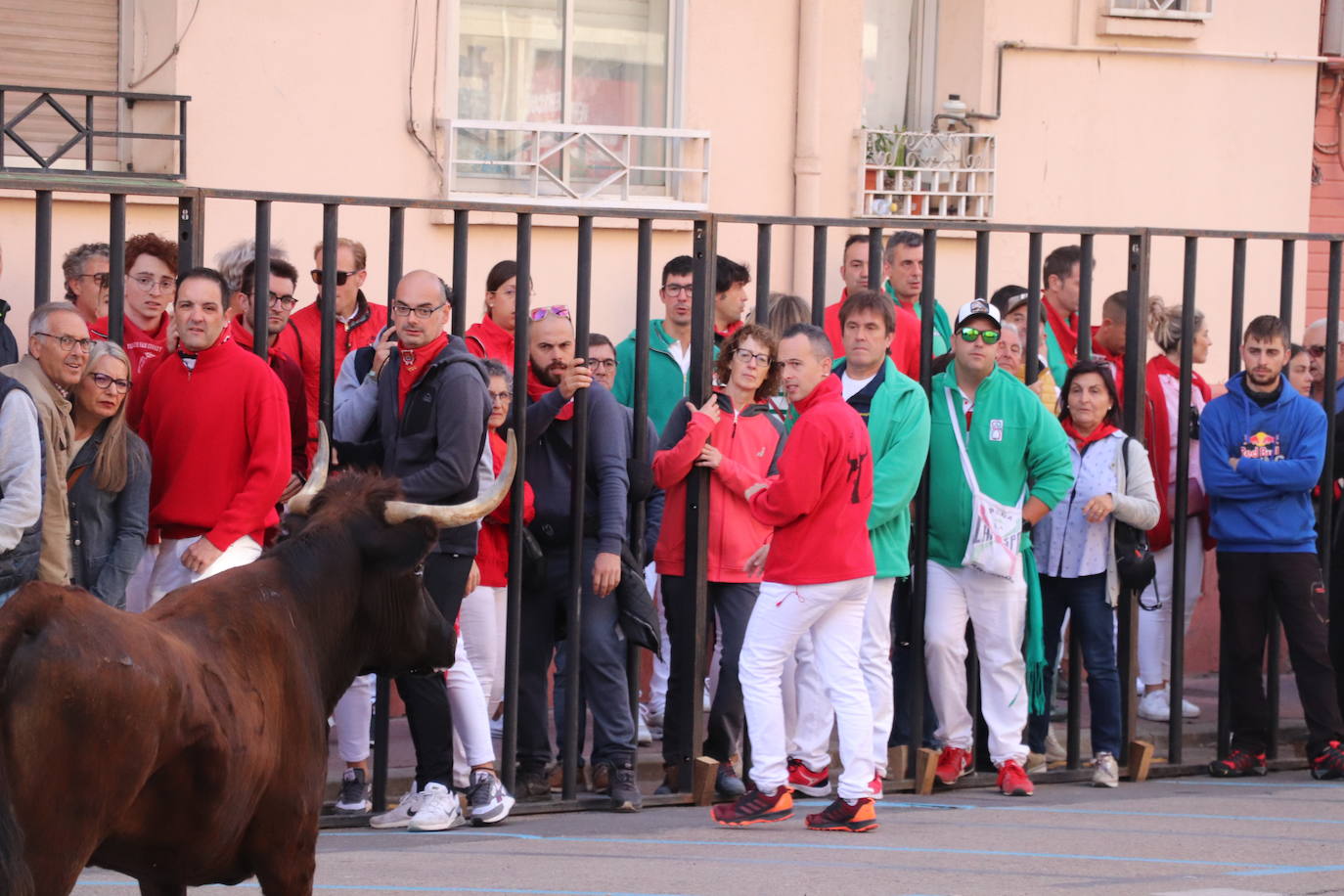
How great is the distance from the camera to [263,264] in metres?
7.49

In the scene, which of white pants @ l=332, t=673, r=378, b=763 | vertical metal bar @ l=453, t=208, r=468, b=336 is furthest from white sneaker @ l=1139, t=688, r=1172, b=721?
white pants @ l=332, t=673, r=378, b=763

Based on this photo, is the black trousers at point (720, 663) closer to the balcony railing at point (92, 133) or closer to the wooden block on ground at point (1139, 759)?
the wooden block on ground at point (1139, 759)

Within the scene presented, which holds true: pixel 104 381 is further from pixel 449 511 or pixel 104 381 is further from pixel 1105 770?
pixel 1105 770

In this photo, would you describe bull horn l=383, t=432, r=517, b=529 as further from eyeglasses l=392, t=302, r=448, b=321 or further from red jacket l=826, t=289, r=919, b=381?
red jacket l=826, t=289, r=919, b=381

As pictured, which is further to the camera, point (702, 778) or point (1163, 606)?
point (1163, 606)

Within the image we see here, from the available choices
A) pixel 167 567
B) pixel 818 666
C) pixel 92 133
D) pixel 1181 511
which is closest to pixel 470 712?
pixel 167 567

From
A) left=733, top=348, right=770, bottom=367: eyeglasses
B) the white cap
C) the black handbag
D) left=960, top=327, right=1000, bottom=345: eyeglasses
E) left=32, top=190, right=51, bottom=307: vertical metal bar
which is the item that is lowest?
the black handbag

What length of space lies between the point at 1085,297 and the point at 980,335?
850mm

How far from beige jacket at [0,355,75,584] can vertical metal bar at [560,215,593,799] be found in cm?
209

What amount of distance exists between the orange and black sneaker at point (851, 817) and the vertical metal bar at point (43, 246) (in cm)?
362

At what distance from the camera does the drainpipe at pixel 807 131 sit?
12594 millimetres

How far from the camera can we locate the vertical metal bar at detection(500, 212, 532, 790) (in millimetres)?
7750

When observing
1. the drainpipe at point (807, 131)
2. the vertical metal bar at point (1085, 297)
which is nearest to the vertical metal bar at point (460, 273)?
the vertical metal bar at point (1085, 297)

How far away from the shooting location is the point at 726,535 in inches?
325
